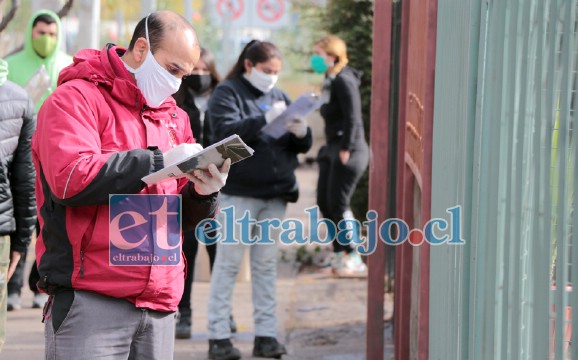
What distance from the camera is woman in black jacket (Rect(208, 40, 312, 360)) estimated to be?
23.0 feet

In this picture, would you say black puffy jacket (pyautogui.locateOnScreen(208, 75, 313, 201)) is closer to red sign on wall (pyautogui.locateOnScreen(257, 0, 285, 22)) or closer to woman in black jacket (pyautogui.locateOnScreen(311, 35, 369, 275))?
woman in black jacket (pyautogui.locateOnScreen(311, 35, 369, 275))

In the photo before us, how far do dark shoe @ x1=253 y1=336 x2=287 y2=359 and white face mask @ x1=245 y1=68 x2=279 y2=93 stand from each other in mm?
1638

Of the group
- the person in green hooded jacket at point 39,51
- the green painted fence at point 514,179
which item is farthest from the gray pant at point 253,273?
the green painted fence at point 514,179

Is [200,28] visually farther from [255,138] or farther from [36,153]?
[36,153]

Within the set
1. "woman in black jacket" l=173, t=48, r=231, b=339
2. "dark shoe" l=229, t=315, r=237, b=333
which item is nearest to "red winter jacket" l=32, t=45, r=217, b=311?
"woman in black jacket" l=173, t=48, r=231, b=339

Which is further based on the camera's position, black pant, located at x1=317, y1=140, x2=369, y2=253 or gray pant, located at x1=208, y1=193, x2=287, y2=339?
black pant, located at x1=317, y1=140, x2=369, y2=253

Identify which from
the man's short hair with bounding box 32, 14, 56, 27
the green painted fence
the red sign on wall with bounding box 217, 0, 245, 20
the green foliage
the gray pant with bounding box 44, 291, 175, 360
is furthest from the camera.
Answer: the red sign on wall with bounding box 217, 0, 245, 20

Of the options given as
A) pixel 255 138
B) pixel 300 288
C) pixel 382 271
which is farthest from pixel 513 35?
pixel 300 288

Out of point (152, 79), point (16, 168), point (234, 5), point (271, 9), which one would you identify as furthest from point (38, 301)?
point (271, 9)

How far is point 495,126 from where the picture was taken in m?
3.28

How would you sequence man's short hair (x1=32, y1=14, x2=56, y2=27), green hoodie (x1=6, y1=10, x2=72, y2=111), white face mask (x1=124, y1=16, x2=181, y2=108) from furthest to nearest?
man's short hair (x1=32, y1=14, x2=56, y2=27), green hoodie (x1=6, y1=10, x2=72, y2=111), white face mask (x1=124, y1=16, x2=181, y2=108)

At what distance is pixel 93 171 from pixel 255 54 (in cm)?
374

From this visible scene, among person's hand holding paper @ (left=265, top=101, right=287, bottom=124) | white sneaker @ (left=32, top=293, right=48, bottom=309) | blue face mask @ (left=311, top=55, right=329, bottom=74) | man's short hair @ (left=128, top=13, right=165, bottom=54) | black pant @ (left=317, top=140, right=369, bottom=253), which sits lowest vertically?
white sneaker @ (left=32, top=293, right=48, bottom=309)

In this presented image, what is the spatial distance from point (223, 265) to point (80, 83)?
138 inches
